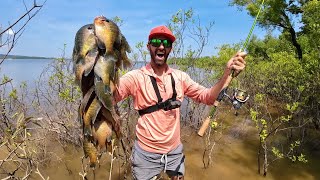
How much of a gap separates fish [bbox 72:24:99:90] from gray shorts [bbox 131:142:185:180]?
1615 millimetres

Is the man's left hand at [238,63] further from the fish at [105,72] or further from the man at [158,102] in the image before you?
the fish at [105,72]

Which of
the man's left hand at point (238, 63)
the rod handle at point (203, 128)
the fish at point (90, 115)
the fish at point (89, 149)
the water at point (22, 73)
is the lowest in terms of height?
the water at point (22, 73)

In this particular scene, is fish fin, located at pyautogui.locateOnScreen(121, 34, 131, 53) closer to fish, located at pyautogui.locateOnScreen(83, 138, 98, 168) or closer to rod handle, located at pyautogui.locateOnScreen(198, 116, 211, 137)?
fish, located at pyautogui.locateOnScreen(83, 138, 98, 168)

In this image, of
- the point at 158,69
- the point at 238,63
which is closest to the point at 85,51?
the point at 158,69

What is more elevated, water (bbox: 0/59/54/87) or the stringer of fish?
the stringer of fish

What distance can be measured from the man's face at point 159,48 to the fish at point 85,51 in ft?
4.27

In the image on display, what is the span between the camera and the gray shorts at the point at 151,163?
3070 mm

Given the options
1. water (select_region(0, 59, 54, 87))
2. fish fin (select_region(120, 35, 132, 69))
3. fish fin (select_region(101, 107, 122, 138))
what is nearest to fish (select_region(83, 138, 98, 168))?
fish fin (select_region(101, 107, 122, 138))

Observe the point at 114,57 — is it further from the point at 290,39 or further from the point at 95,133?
the point at 290,39

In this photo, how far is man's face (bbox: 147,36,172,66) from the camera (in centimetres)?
292

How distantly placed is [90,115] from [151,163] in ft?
5.08

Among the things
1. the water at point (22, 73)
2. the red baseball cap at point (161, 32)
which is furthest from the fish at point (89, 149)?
the water at point (22, 73)

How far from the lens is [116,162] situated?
8.16 metres

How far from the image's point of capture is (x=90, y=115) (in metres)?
1.69
